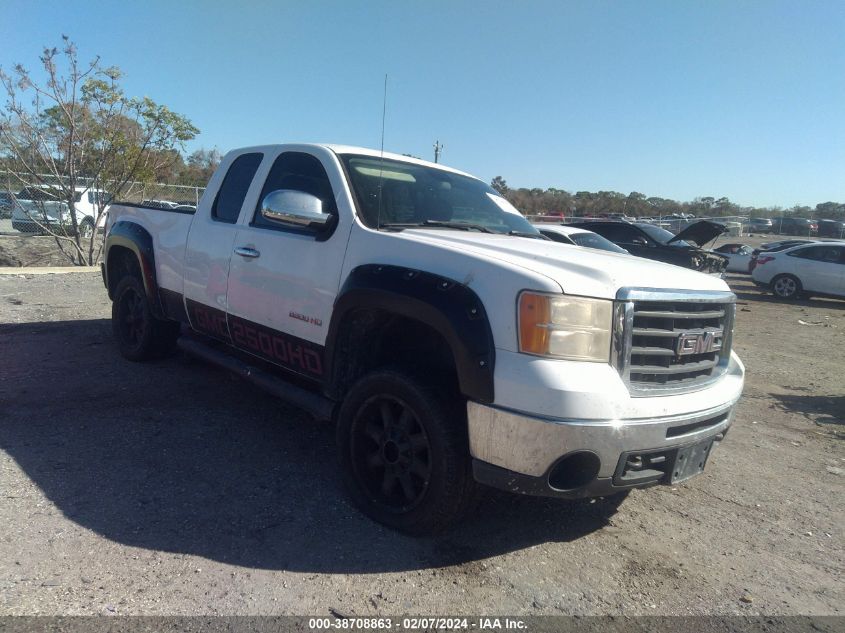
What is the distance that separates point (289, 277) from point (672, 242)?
34.8ft

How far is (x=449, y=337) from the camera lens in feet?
9.43

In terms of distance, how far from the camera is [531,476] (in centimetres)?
272

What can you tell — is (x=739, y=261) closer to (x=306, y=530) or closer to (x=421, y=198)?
(x=421, y=198)

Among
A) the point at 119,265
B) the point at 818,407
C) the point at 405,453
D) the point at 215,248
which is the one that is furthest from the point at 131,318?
the point at 818,407

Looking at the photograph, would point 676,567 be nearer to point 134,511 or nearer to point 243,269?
point 134,511

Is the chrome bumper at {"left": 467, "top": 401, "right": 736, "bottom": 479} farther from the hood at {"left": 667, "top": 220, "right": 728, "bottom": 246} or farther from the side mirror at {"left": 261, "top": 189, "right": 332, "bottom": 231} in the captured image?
the hood at {"left": 667, "top": 220, "right": 728, "bottom": 246}

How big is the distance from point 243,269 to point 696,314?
2843 millimetres

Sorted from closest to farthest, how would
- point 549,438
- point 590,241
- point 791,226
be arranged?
1. point 549,438
2. point 590,241
3. point 791,226

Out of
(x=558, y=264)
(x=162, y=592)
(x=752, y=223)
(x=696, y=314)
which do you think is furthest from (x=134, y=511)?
(x=752, y=223)

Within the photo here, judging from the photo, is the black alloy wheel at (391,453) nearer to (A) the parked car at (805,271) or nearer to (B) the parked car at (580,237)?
(B) the parked car at (580,237)

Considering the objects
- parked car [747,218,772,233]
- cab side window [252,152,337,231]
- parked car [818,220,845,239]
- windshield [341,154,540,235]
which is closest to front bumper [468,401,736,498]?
windshield [341,154,540,235]

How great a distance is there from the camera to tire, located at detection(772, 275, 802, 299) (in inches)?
640

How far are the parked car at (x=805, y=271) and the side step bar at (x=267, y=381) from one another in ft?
52.2

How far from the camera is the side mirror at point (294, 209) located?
3561 mm
